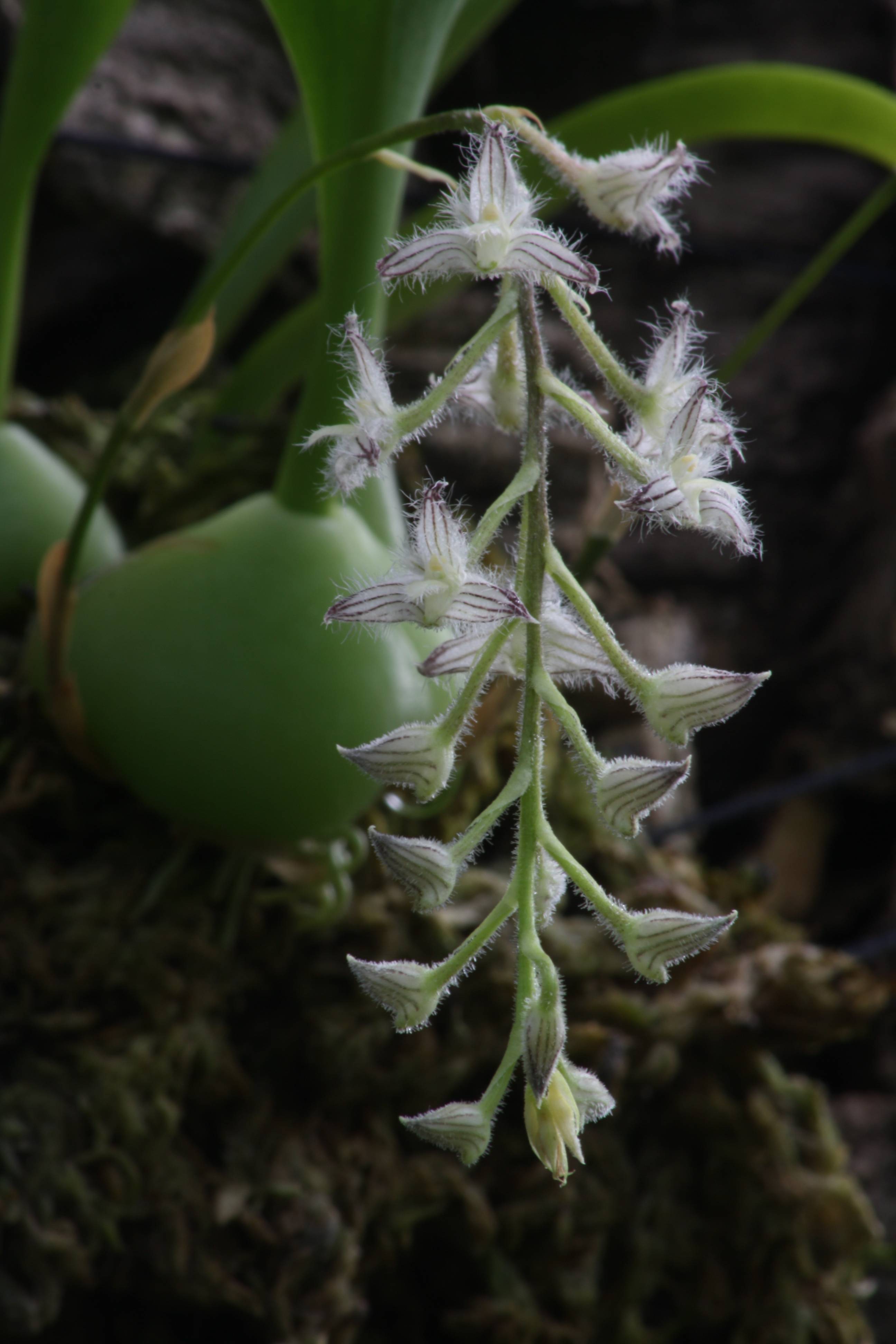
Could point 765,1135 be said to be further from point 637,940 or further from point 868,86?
point 868,86

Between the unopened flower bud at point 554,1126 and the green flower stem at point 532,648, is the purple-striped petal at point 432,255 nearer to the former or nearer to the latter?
the green flower stem at point 532,648

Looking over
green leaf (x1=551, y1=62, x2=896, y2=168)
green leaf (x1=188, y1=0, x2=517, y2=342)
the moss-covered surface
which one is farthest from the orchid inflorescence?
green leaf (x1=188, y1=0, x2=517, y2=342)

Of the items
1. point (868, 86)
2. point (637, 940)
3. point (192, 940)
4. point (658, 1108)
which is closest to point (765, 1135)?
point (658, 1108)

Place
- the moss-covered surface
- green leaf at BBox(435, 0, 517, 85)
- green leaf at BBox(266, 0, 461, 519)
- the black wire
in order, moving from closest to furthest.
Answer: green leaf at BBox(266, 0, 461, 519)
the moss-covered surface
green leaf at BBox(435, 0, 517, 85)
the black wire

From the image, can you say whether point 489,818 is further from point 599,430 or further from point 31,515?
point 31,515

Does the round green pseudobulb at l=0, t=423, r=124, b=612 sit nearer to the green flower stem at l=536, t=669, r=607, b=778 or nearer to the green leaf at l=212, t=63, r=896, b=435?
the green leaf at l=212, t=63, r=896, b=435
